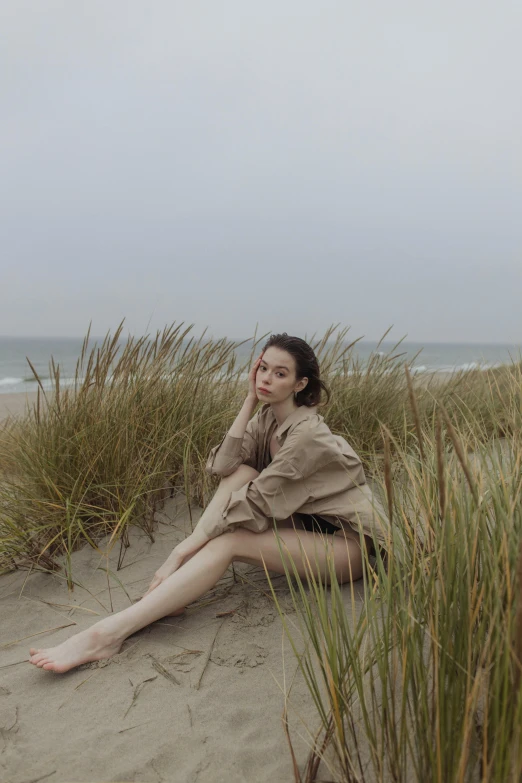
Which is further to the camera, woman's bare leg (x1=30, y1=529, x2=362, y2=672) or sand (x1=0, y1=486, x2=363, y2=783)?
woman's bare leg (x1=30, y1=529, x2=362, y2=672)

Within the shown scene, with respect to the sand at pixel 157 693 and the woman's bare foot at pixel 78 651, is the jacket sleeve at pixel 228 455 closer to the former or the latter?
the sand at pixel 157 693

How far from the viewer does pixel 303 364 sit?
2736 mm

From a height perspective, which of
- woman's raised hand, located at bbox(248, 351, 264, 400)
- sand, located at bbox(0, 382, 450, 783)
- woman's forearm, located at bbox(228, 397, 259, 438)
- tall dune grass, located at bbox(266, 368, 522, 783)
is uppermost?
woman's raised hand, located at bbox(248, 351, 264, 400)

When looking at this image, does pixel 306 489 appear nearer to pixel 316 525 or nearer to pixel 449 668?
pixel 316 525

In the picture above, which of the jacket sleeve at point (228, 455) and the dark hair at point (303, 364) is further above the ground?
the dark hair at point (303, 364)

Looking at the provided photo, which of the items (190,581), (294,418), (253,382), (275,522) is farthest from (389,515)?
(253,382)

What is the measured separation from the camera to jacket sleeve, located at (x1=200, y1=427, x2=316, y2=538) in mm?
2340

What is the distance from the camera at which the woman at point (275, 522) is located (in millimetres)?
2201

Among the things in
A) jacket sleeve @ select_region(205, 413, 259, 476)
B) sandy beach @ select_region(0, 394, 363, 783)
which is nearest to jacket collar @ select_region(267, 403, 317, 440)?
jacket sleeve @ select_region(205, 413, 259, 476)

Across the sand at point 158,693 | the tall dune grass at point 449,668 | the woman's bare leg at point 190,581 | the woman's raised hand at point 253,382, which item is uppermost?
the woman's raised hand at point 253,382

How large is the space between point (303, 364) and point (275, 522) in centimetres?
88

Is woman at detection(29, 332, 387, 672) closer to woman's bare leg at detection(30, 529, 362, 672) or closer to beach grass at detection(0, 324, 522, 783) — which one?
woman's bare leg at detection(30, 529, 362, 672)

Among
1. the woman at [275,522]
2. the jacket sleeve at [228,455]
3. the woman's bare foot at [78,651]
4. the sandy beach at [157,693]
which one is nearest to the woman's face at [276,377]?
the woman at [275,522]

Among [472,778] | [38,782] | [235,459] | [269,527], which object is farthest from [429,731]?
[235,459]
